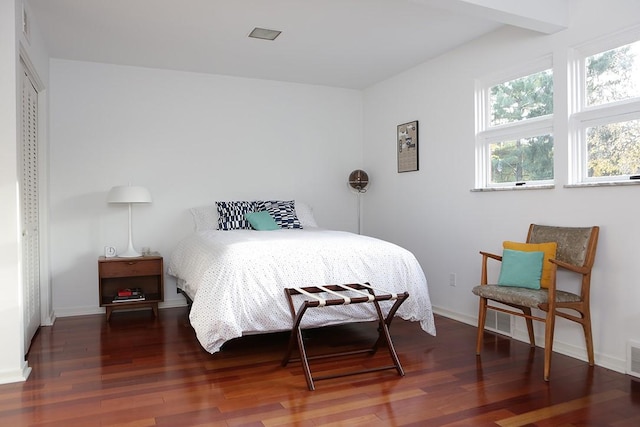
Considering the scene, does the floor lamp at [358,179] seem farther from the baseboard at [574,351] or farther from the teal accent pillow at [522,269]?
the teal accent pillow at [522,269]

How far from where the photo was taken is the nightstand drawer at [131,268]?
444cm

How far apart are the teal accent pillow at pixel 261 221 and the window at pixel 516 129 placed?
192cm

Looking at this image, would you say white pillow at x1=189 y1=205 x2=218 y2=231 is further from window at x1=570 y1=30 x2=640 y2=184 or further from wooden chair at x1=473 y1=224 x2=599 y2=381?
window at x1=570 y1=30 x2=640 y2=184

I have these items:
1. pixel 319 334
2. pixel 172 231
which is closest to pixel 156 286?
pixel 172 231

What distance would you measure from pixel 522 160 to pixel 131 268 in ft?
11.5

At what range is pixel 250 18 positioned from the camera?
3.70m

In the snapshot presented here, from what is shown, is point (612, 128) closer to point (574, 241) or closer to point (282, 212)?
point (574, 241)

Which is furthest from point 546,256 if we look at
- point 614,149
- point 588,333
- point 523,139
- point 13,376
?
point 13,376

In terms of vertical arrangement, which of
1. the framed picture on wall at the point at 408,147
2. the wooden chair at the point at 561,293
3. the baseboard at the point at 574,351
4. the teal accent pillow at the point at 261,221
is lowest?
the baseboard at the point at 574,351

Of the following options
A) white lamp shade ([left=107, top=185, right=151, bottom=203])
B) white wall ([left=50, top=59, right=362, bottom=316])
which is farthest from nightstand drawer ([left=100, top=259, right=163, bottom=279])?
white lamp shade ([left=107, top=185, right=151, bottom=203])

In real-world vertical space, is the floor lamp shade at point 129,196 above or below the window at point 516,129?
below

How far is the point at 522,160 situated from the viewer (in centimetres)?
391

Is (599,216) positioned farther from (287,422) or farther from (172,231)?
(172,231)

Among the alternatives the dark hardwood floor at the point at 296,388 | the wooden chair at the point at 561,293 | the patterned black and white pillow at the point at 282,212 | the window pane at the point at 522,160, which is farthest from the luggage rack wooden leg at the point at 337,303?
the patterned black and white pillow at the point at 282,212
